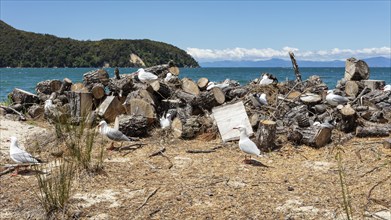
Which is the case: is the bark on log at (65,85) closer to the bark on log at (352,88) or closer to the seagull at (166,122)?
the seagull at (166,122)

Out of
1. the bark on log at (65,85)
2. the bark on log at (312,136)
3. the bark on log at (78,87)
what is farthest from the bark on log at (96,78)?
the bark on log at (312,136)

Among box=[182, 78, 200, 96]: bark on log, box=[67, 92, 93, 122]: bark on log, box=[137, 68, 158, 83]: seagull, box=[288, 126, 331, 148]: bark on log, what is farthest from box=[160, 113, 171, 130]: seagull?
box=[288, 126, 331, 148]: bark on log

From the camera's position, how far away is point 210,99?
894 cm

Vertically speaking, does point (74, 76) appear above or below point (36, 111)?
below

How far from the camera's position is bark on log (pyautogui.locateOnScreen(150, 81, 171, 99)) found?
930 centimetres

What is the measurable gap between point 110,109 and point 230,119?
314cm

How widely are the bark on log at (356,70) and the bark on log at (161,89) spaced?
16.9 feet

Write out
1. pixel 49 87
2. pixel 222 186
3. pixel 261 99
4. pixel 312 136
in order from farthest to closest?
pixel 49 87
pixel 261 99
pixel 312 136
pixel 222 186

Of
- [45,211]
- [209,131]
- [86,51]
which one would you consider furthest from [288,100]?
[86,51]

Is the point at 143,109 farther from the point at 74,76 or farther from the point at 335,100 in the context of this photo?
the point at 74,76

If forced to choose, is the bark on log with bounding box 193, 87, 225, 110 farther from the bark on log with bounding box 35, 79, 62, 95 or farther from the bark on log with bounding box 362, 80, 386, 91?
the bark on log with bounding box 35, 79, 62, 95

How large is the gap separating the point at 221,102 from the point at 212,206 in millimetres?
4625

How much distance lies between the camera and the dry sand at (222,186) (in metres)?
4.43

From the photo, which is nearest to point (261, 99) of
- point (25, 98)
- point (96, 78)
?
point (96, 78)
